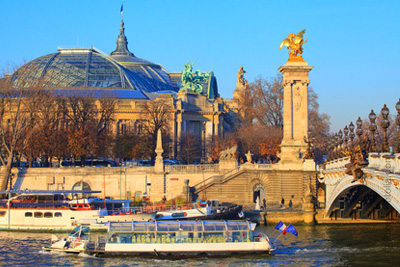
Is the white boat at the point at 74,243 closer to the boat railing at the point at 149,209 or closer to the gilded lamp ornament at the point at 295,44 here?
the boat railing at the point at 149,209

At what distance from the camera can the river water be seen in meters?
41.2

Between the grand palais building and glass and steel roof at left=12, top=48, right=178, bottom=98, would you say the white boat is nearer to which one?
the grand palais building

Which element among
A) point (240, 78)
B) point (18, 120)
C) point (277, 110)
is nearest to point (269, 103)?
point (277, 110)

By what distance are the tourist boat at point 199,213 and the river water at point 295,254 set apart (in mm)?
6342

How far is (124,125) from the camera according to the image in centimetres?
11181

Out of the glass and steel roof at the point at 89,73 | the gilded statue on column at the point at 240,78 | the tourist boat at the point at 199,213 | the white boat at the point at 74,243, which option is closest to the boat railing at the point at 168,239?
the white boat at the point at 74,243

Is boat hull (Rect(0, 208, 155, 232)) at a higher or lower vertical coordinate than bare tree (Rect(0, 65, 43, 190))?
lower

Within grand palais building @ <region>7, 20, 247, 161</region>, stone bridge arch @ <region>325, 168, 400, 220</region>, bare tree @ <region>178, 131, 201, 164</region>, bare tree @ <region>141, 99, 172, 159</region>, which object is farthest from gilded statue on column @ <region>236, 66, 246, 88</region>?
stone bridge arch @ <region>325, 168, 400, 220</region>

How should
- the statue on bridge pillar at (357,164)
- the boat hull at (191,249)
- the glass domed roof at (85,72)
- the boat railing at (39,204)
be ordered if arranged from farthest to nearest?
the glass domed roof at (85,72)
the boat railing at (39,204)
the boat hull at (191,249)
the statue on bridge pillar at (357,164)

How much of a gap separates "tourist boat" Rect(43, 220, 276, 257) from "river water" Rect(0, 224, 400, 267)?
64 centimetres

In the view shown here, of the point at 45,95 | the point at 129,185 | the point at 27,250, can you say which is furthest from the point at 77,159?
the point at 27,250

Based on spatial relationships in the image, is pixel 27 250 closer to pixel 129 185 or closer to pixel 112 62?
pixel 129 185

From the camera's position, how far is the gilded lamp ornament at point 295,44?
227ft

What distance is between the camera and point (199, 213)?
5703 cm
